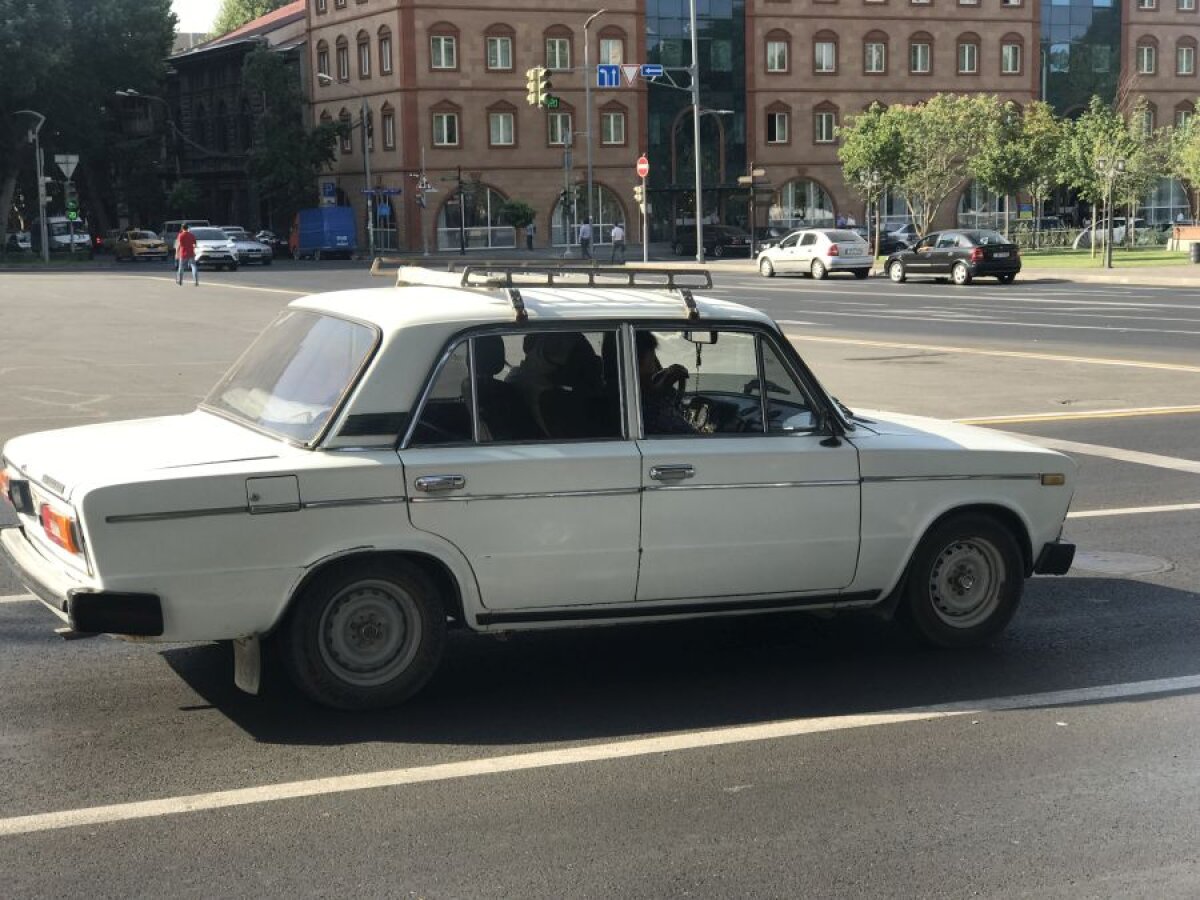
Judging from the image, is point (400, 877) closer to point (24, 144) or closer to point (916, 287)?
point (916, 287)

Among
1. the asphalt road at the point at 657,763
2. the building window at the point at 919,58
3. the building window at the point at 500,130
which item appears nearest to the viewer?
the asphalt road at the point at 657,763

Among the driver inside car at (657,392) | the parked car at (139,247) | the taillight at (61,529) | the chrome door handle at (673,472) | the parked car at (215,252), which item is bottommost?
the taillight at (61,529)

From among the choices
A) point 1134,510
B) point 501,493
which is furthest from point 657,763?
point 1134,510

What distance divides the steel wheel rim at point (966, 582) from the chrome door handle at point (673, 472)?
130 cm

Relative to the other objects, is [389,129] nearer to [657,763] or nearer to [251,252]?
[251,252]

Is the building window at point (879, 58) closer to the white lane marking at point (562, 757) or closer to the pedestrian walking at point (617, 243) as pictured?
the pedestrian walking at point (617, 243)

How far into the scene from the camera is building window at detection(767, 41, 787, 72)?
7950 cm

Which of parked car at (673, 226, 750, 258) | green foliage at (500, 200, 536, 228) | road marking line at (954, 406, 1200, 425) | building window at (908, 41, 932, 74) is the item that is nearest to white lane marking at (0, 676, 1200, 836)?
road marking line at (954, 406, 1200, 425)

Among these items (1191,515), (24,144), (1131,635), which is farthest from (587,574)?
(24,144)

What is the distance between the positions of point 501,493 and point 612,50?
73.2 metres

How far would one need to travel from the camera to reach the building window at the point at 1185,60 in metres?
88.6

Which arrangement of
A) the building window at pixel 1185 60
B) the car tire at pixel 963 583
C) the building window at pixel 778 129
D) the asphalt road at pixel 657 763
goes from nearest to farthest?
the asphalt road at pixel 657 763 → the car tire at pixel 963 583 → the building window at pixel 778 129 → the building window at pixel 1185 60

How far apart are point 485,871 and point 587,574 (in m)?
1.74

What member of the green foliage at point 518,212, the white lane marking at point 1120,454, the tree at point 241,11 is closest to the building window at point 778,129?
the green foliage at point 518,212
